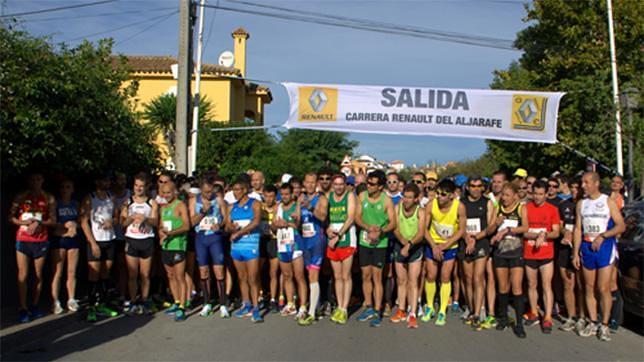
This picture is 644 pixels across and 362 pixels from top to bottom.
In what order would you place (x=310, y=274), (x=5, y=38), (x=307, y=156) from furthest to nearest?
(x=307, y=156) < (x=310, y=274) < (x=5, y=38)

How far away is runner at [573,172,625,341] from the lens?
24.9 feet

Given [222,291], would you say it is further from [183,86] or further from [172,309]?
[183,86]

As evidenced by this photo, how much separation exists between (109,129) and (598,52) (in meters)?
19.6

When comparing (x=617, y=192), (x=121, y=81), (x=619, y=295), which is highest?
(x=121, y=81)

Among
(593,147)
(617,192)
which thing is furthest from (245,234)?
(593,147)

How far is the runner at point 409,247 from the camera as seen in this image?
8.38 m

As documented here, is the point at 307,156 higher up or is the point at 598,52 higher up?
the point at 598,52

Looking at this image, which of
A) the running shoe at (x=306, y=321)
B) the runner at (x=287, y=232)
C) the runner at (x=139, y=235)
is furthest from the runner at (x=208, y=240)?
the running shoe at (x=306, y=321)

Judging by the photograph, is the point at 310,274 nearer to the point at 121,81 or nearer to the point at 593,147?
the point at 121,81

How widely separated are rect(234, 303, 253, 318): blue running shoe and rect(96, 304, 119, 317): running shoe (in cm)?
167

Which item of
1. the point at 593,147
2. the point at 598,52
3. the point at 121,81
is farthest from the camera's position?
the point at 598,52

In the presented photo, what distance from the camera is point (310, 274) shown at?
838cm

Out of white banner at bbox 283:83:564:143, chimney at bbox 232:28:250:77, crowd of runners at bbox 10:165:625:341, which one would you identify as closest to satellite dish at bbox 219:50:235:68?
chimney at bbox 232:28:250:77

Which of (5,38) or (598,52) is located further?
(598,52)
